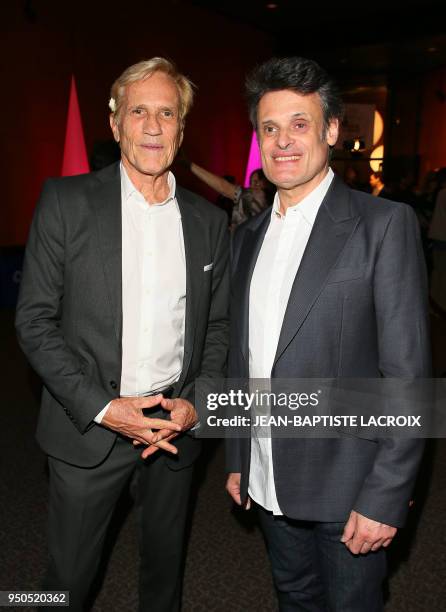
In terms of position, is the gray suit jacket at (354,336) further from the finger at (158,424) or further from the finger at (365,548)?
the finger at (158,424)

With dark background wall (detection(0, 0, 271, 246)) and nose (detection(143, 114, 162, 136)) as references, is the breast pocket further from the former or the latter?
dark background wall (detection(0, 0, 271, 246))

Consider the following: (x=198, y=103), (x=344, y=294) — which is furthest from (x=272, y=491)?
(x=198, y=103)

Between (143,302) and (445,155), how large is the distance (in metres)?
11.9

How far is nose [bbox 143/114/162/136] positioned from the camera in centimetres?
164

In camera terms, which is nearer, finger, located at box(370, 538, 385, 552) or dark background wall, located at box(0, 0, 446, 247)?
finger, located at box(370, 538, 385, 552)

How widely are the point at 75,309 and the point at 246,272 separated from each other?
0.51m

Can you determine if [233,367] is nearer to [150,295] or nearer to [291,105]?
[150,295]

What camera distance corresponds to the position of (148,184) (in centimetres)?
173

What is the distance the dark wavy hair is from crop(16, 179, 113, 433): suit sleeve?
66cm

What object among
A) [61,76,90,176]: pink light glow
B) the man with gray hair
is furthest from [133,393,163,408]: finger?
[61,76,90,176]: pink light glow

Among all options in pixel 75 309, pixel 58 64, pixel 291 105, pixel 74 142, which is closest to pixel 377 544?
pixel 75 309

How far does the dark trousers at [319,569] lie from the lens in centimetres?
148

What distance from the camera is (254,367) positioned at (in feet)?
5.20

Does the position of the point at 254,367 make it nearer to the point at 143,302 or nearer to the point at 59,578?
the point at 143,302
